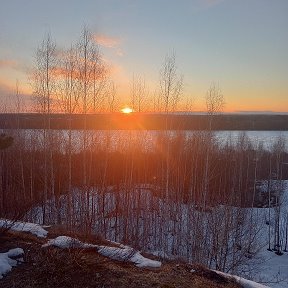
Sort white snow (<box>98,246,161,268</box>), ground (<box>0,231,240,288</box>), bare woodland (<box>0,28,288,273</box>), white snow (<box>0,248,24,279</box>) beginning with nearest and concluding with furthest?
ground (<box>0,231,240,288</box>) < white snow (<box>0,248,24,279</box>) < white snow (<box>98,246,161,268</box>) < bare woodland (<box>0,28,288,273</box>)

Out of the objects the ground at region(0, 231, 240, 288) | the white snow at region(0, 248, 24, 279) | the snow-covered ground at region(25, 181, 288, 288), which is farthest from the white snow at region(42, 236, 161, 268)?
the snow-covered ground at region(25, 181, 288, 288)

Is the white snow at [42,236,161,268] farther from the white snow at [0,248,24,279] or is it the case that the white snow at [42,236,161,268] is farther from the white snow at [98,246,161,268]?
the white snow at [0,248,24,279]

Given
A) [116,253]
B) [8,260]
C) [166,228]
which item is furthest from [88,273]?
[166,228]

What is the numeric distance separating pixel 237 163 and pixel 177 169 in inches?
373

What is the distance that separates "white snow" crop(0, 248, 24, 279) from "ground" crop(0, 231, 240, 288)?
0.09 metres

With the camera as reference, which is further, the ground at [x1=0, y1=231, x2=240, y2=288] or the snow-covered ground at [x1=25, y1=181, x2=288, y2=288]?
the snow-covered ground at [x1=25, y1=181, x2=288, y2=288]

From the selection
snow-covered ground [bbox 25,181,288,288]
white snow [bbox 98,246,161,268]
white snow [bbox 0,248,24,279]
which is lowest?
snow-covered ground [bbox 25,181,288,288]

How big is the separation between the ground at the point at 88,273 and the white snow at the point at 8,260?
9 centimetres

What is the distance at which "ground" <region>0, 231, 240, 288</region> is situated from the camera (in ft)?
15.2

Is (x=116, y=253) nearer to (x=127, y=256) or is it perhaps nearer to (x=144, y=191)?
(x=127, y=256)

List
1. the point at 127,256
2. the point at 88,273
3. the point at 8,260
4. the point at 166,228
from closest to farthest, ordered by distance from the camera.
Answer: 1. the point at 88,273
2. the point at 8,260
3. the point at 127,256
4. the point at 166,228

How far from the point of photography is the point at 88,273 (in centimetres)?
484

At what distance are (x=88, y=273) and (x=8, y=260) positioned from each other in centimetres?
132

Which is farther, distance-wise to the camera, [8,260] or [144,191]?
[144,191]
